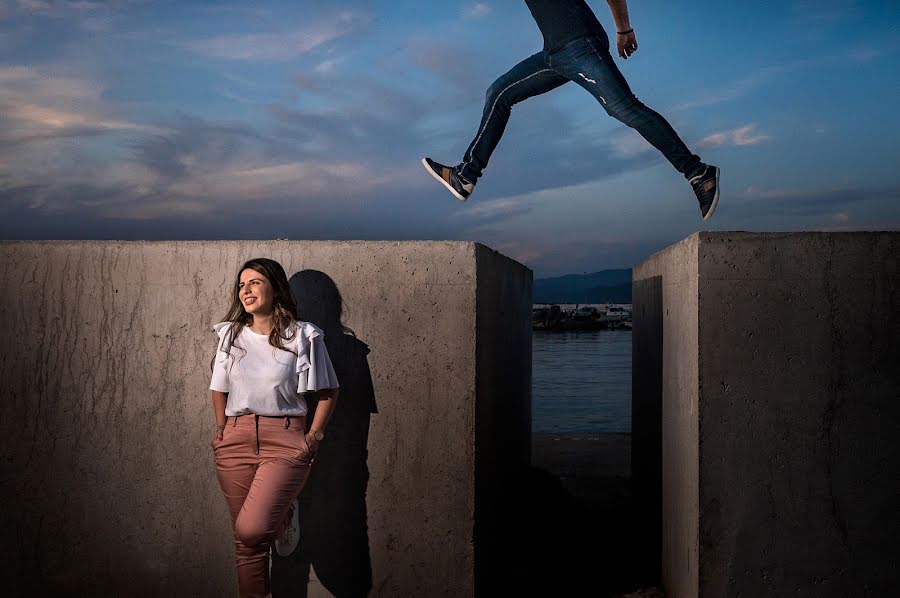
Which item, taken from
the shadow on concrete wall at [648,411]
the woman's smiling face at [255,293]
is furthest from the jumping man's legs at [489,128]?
the woman's smiling face at [255,293]

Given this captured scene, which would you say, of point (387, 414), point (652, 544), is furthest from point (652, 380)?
point (387, 414)

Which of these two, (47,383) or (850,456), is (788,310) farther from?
(47,383)

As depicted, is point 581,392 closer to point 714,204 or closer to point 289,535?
point 714,204

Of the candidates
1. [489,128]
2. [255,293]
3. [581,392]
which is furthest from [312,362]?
[581,392]

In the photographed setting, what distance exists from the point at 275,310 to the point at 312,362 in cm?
31

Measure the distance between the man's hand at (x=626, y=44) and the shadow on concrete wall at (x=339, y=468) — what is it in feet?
7.09

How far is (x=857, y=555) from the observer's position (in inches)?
136

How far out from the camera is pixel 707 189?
4.19 metres

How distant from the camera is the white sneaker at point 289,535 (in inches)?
143

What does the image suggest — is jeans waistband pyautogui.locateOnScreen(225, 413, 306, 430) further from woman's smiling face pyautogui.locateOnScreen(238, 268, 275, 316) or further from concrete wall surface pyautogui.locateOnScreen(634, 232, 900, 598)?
concrete wall surface pyautogui.locateOnScreen(634, 232, 900, 598)

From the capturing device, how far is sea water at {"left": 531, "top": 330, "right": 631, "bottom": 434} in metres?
11.3

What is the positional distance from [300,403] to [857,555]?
2668 mm

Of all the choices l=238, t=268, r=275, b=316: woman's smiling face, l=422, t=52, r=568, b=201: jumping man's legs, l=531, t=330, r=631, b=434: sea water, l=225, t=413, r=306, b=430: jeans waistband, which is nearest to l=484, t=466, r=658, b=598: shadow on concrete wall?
l=225, t=413, r=306, b=430: jeans waistband

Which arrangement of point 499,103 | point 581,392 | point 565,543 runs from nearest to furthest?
point 499,103 → point 565,543 → point 581,392
